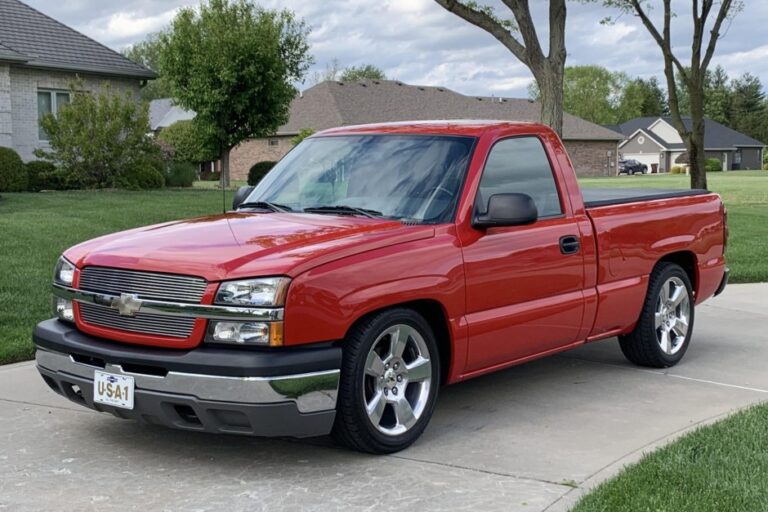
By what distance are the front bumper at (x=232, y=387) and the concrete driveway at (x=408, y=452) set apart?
0.31m

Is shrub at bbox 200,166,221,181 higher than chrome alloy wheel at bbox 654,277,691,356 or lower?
higher

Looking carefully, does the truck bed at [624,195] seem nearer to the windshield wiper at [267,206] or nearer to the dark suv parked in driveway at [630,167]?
the windshield wiper at [267,206]

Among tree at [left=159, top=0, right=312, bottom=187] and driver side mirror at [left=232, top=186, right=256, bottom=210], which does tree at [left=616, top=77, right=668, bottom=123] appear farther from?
driver side mirror at [left=232, top=186, right=256, bottom=210]

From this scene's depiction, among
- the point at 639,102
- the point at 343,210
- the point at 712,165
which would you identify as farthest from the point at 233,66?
the point at 639,102

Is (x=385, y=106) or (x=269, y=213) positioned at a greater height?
(x=385, y=106)

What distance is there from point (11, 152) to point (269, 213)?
811 inches

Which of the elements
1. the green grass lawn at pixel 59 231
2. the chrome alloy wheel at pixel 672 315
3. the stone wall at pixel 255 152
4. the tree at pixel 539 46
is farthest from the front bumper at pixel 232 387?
the stone wall at pixel 255 152

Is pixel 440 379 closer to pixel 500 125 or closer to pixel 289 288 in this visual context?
pixel 289 288

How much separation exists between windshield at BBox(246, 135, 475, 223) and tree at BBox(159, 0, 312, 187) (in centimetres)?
3117

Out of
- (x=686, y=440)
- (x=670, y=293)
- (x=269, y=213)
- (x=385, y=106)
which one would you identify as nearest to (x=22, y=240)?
(x=269, y=213)

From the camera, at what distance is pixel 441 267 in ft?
17.2

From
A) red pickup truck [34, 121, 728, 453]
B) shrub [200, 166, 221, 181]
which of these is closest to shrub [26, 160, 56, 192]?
red pickup truck [34, 121, 728, 453]

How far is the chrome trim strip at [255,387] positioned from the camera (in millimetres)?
4445

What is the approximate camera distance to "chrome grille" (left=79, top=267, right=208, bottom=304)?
462 cm
